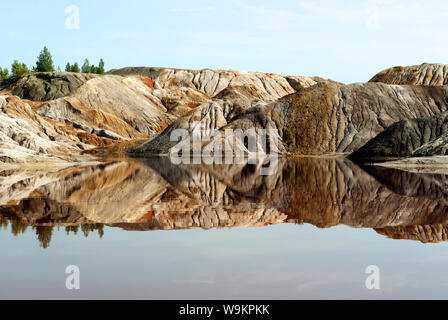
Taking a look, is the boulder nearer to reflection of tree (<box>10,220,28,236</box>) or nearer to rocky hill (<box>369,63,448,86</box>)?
rocky hill (<box>369,63,448,86</box>)

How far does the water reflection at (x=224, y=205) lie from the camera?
47.0 feet

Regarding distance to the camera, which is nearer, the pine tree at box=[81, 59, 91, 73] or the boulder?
the boulder

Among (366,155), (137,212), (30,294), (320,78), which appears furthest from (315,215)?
(320,78)

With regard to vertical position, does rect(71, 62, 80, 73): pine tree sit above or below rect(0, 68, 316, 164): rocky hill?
above

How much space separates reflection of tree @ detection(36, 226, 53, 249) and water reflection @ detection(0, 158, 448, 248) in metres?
0.02

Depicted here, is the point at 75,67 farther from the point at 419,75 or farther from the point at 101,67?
the point at 419,75

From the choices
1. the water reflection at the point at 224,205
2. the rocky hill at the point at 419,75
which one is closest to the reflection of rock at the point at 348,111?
the rocky hill at the point at 419,75

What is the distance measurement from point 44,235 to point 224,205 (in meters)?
7.31

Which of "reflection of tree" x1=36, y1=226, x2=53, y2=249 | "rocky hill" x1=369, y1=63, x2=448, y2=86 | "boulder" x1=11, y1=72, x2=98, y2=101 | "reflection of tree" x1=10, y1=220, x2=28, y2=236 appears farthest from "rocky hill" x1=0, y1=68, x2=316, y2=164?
"reflection of tree" x1=36, y1=226, x2=53, y2=249

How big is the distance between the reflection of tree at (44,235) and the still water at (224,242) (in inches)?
1.1

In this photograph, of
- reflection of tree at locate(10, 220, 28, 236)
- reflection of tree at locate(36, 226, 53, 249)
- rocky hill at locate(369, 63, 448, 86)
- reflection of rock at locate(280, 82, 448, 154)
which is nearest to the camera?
reflection of tree at locate(36, 226, 53, 249)

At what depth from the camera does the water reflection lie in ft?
47.0

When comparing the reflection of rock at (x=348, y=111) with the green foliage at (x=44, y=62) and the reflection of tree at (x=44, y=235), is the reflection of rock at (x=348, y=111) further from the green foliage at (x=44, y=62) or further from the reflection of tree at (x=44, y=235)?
the green foliage at (x=44, y=62)

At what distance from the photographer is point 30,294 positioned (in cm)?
782
